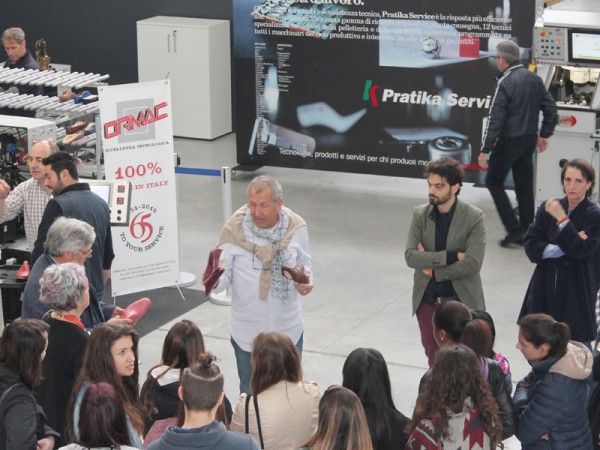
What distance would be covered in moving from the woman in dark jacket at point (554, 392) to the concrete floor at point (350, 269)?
0.20 meters

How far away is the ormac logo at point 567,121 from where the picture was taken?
1016cm

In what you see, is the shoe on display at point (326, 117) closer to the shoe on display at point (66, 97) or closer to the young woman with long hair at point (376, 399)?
the shoe on display at point (66, 97)

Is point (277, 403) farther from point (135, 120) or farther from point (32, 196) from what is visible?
point (135, 120)

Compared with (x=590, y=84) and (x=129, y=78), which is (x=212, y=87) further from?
(x=590, y=84)

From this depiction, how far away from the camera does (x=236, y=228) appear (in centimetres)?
610

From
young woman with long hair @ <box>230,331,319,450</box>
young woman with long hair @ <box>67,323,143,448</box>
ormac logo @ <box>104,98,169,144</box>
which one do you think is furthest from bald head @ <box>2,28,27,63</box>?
young woman with long hair @ <box>230,331,319,450</box>

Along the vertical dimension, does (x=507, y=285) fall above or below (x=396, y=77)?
below

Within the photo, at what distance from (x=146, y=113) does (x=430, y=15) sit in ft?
12.4

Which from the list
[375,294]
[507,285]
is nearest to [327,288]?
[375,294]

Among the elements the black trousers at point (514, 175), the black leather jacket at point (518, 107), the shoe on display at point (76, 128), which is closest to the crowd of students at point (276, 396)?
the black leather jacket at point (518, 107)

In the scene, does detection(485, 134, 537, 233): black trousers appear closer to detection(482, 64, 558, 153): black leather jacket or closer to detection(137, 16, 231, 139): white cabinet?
detection(482, 64, 558, 153): black leather jacket

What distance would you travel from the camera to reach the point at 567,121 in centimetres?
1020

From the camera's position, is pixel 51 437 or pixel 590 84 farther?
pixel 590 84

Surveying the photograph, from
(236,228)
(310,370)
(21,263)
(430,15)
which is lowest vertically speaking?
(310,370)
